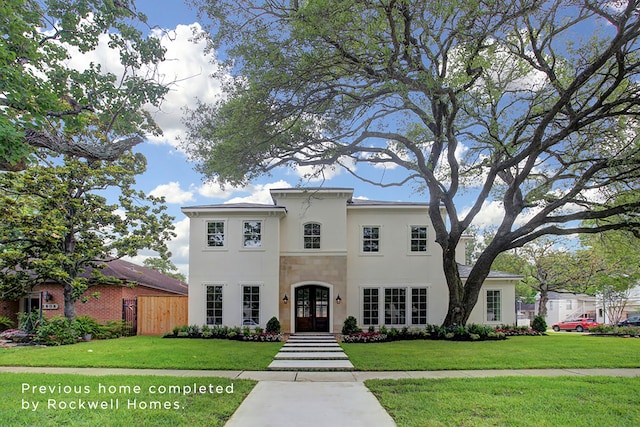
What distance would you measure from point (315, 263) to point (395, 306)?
3.99 meters

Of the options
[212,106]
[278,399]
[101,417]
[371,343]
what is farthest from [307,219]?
[101,417]

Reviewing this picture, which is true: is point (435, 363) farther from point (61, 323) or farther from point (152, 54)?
point (61, 323)

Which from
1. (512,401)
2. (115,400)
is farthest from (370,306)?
(115,400)

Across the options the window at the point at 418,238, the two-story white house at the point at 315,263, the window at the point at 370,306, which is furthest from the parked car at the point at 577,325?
the window at the point at 370,306

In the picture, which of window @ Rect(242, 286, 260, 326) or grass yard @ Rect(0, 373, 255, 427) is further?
window @ Rect(242, 286, 260, 326)

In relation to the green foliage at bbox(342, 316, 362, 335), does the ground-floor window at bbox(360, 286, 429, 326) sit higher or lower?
higher

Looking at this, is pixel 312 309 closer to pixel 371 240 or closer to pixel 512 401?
pixel 371 240

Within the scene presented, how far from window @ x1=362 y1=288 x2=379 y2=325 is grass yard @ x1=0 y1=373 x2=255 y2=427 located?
10.9 metres

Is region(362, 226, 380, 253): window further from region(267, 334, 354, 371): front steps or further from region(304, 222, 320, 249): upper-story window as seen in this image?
region(267, 334, 354, 371): front steps

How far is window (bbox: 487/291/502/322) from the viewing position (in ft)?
63.4

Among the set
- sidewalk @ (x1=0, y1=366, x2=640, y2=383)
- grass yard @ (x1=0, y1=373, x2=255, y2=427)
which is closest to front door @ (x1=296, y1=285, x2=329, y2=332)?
sidewalk @ (x1=0, y1=366, x2=640, y2=383)

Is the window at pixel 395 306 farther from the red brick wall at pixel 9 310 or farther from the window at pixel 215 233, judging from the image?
the red brick wall at pixel 9 310

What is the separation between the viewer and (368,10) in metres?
8.66

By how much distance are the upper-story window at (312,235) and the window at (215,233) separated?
3.58 meters
